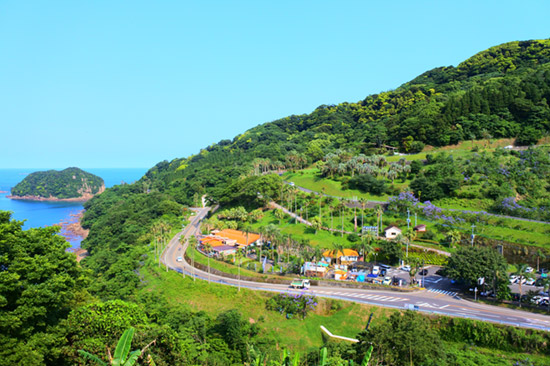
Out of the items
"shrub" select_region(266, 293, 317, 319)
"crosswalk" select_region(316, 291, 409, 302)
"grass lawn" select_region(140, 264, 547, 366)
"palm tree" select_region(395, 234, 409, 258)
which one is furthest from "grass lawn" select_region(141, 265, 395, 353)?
"palm tree" select_region(395, 234, 409, 258)

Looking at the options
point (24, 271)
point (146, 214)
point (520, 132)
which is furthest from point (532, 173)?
point (146, 214)

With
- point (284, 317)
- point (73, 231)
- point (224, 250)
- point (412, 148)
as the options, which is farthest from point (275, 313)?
point (73, 231)

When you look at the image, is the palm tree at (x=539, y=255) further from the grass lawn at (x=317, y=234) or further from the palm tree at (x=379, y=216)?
the grass lawn at (x=317, y=234)

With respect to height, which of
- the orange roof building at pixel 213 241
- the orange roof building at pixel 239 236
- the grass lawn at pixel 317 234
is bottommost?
the orange roof building at pixel 213 241

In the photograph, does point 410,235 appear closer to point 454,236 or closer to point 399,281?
point 454,236

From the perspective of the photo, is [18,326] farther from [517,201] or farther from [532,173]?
[532,173]

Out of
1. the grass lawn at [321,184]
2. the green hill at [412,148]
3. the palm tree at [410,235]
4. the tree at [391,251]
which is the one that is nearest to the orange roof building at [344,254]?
the tree at [391,251]
